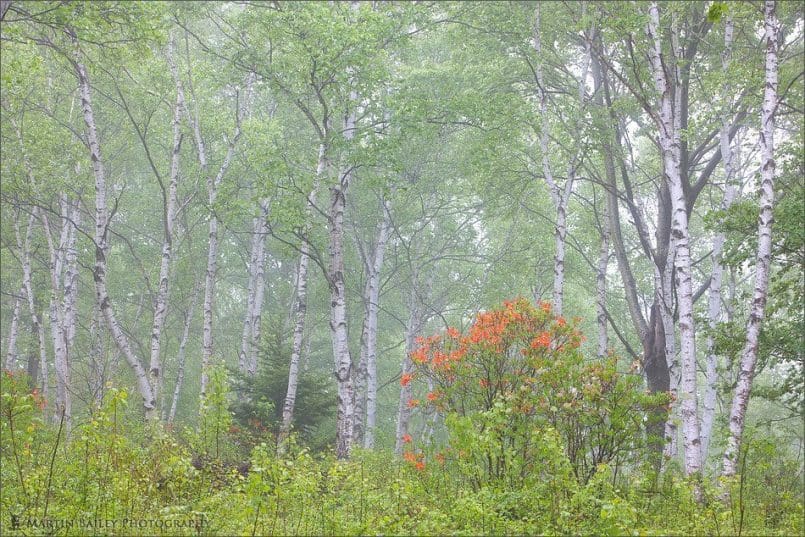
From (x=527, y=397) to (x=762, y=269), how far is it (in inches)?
145

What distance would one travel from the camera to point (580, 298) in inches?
1141

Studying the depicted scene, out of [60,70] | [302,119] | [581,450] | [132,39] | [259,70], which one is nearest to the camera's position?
[581,450]

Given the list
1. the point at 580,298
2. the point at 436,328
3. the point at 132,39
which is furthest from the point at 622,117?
the point at 436,328

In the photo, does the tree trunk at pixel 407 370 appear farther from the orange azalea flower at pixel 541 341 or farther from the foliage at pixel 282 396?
the orange azalea flower at pixel 541 341

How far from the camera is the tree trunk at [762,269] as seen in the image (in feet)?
28.2

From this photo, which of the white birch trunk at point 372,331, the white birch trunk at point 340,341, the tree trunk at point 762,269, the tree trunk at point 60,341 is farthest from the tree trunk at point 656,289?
the tree trunk at point 60,341

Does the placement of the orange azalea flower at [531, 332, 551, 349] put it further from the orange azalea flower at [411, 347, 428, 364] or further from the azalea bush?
the orange azalea flower at [411, 347, 428, 364]

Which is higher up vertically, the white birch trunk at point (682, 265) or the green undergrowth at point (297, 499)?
the white birch trunk at point (682, 265)

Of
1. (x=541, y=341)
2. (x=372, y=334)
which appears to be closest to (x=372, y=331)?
(x=372, y=334)

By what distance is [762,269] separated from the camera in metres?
8.76

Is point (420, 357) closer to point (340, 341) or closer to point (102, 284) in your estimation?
point (340, 341)

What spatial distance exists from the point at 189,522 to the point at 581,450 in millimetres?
4938

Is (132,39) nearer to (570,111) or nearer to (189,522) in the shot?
(189,522)

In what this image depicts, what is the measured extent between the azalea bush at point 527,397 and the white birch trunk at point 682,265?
78cm
